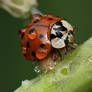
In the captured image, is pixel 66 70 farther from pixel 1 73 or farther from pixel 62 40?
pixel 1 73

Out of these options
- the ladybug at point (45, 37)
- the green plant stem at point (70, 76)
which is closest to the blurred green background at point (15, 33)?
the ladybug at point (45, 37)

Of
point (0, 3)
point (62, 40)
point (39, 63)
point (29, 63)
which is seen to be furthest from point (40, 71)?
point (29, 63)

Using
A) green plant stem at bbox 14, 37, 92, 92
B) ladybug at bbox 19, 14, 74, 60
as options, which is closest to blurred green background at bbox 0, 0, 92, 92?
ladybug at bbox 19, 14, 74, 60

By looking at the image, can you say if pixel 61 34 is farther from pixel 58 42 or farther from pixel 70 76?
pixel 70 76

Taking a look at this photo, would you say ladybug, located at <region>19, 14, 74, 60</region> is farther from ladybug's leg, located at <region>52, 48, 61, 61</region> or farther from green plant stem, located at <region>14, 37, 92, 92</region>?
green plant stem, located at <region>14, 37, 92, 92</region>

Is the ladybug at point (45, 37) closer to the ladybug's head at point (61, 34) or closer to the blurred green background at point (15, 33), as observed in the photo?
the ladybug's head at point (61, 34)
